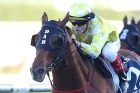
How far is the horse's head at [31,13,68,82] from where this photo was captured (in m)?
4.95

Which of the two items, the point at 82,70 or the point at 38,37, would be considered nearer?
the point at 38,37

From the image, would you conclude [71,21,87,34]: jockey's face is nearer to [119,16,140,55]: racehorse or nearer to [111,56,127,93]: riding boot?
[111,56,127,93]: riding boot

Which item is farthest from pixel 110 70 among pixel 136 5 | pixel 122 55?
pixel 136 5

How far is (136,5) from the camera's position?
2469cm

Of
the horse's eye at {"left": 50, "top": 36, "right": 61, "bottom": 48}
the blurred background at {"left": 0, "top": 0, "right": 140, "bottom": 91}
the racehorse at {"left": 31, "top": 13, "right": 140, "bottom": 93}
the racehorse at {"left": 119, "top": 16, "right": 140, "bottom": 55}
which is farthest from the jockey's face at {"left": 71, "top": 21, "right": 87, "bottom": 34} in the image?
the blurred background at {"left": 0, "top": 0, "right": 140, "bottom": 91}

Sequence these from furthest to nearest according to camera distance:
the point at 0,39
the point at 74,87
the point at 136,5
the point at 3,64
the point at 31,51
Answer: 1. the point at 136,5
2. the point at 0,39
3. the point at 31,51
4. the point at 3,64
5. the point at 74,87

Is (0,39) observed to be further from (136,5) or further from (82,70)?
(82,70)

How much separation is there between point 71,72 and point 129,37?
3.54 m

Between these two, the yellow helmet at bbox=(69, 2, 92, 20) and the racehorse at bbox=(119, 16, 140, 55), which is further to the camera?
the racehorse at bbox=(119, 16, 140, 55)

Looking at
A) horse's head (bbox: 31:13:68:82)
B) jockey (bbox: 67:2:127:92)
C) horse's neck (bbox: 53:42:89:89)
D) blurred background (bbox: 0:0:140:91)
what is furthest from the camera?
blurred background (bbox: 0:0:140:91)

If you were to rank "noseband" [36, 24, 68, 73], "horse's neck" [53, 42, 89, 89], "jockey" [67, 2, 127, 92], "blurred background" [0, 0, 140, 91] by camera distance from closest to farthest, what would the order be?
"noseband" [36, 24, 68, 73] → "horse's neck" [53, 42, 89, 89] → "jockey" [67, 2, 127, 92] → "blurred background" [0, 0, 140, 91]

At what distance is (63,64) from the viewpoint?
17.5 ft

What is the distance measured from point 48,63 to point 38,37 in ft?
0.93

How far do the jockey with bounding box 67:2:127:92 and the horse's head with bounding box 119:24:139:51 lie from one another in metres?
2.39
